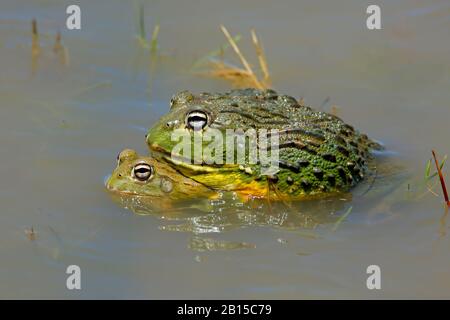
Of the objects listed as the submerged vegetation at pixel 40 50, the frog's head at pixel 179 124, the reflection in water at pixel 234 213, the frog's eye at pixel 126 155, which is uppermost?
the submerged vegetation at pixel 40 50

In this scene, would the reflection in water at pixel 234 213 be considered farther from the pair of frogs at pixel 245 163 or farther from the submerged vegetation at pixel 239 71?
the submerged vegetation at pixel 239 71

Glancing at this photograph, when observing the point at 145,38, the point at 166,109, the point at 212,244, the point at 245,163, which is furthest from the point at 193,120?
the point at 145,38

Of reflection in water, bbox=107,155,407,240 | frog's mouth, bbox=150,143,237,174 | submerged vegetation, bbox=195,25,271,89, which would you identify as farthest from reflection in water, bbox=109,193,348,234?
submerged vegetation, bbox=195,25,271,89

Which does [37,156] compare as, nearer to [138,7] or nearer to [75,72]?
[75,72]

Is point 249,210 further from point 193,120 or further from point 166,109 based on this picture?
point 166,109

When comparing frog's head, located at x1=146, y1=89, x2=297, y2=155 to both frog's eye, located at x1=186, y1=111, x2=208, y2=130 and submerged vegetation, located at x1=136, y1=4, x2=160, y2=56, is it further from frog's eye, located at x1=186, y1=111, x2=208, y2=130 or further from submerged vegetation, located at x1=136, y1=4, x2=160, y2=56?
submerged vegetation, located at x1=136, y1=4, x2=160, y2=56

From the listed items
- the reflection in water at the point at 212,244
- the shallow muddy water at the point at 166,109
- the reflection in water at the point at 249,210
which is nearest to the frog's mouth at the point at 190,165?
the reflection in water at the point at 249,210
